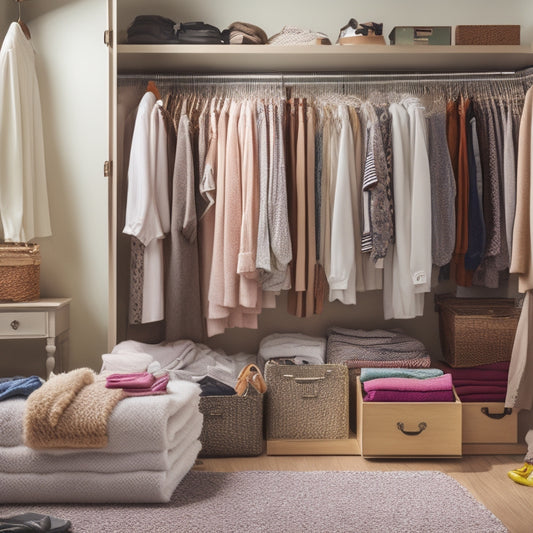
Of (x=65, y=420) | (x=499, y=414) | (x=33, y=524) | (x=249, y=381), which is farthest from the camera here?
(x=499, y=414)

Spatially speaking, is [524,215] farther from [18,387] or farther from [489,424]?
[18,387]

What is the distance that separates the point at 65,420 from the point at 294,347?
1.47 metres

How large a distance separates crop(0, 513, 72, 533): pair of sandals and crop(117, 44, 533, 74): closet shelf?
219 centimetres

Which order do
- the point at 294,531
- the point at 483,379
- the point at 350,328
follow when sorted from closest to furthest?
the point at 294,531 → the point at 483,379 → the point at 350,328

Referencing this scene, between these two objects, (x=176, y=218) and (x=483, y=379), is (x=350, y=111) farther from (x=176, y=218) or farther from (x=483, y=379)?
(x=483, y=379)

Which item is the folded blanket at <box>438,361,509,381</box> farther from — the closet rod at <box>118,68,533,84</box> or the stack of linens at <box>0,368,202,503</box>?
the stack of linens at <box>0,368,202,503</box>

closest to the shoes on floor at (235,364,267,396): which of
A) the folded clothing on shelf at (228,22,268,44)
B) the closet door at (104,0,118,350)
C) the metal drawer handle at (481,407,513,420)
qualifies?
the closet door at (104,0,118,350)

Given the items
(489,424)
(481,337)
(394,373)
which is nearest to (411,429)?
(394,373)

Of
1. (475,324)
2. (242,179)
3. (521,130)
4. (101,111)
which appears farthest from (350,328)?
(101,111)

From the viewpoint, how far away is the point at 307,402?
124 inches

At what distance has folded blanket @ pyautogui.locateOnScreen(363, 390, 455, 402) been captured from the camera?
303 cm

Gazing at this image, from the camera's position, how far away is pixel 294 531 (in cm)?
213

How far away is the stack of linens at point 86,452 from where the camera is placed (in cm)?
220

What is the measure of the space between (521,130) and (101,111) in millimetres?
1997
